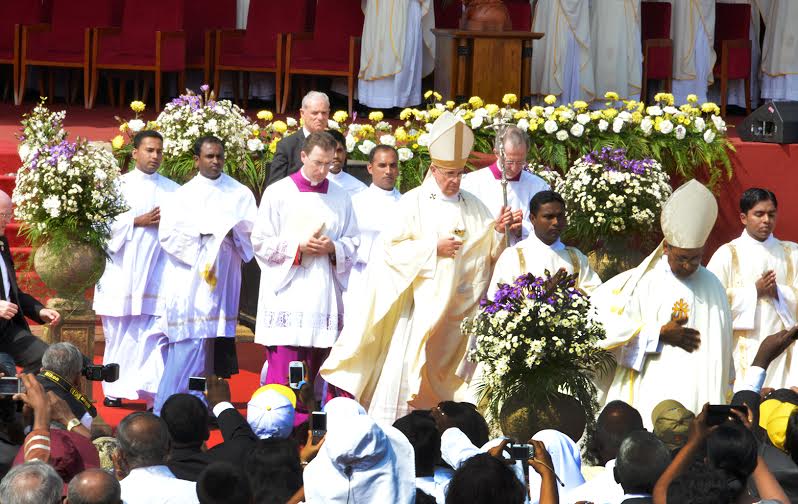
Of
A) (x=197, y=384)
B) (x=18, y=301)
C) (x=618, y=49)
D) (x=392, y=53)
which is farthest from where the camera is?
(x=618, y=49)

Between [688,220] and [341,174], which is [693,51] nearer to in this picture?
[341,174]

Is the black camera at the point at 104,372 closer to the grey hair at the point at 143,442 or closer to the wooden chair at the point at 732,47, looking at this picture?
the grey hair at the point at 143,442

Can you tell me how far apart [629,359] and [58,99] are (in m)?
9.99

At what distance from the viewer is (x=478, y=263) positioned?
915cm

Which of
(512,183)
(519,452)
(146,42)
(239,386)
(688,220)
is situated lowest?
(239,386)

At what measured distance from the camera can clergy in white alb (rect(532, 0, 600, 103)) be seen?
1537 cm

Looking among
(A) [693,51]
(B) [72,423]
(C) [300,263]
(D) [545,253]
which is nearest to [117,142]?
(C) [300,263]

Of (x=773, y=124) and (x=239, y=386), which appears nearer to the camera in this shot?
(x=239, y=386)

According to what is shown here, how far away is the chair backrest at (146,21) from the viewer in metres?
15.0

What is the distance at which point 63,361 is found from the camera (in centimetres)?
643

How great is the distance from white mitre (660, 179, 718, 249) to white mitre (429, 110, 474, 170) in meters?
1.55

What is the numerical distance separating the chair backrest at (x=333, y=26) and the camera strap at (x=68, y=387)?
9075 millimetres

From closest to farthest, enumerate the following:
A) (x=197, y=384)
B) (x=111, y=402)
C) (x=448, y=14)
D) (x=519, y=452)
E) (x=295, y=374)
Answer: (x=519, y=452) < (x=197, y=384) < (x=295, y=374) < (x=111, y=402) < (x=448, y=14)

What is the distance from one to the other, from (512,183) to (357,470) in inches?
213
